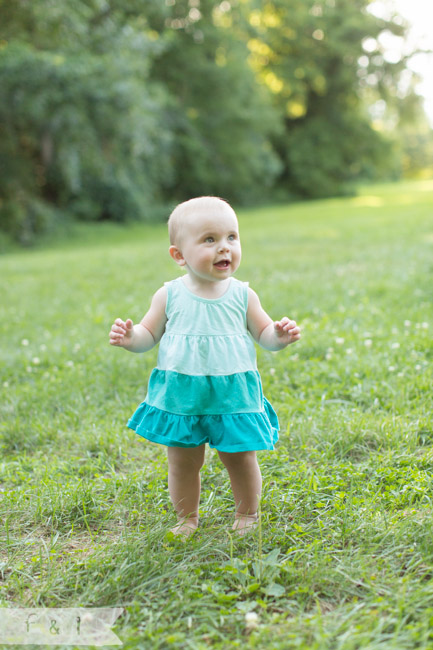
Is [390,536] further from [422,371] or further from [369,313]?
[369,313]

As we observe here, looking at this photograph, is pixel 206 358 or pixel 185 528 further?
pixel 185 528

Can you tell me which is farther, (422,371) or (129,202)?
(129,202)

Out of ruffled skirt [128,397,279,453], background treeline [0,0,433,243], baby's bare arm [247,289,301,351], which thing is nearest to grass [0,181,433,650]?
ruffled skirt [128,397,279,453]

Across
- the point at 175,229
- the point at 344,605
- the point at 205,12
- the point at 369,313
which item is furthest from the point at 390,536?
the point at 205,12

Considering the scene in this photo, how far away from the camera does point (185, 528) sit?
2.62m

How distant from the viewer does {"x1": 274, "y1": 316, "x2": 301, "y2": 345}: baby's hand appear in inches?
96.3

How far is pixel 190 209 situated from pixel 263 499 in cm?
136

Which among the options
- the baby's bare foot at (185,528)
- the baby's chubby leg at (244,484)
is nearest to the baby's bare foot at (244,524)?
the baby's chubby leg at (244,484)

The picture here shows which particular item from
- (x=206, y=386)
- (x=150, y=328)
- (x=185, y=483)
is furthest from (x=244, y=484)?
(x=150, y=328)

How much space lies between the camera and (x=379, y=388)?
3941mm

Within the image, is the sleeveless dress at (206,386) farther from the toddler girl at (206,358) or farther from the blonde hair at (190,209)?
the blonde hair at (190,209)

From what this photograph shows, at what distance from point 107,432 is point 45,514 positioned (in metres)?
0.86

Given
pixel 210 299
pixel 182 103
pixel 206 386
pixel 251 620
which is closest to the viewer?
pixel 251 620
